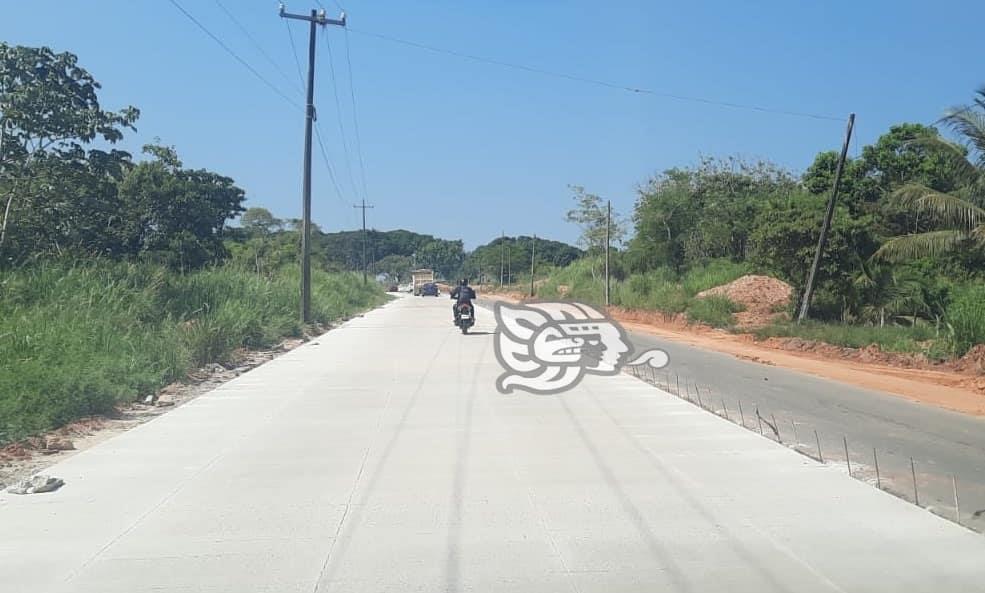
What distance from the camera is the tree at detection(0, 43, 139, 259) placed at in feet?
74.8

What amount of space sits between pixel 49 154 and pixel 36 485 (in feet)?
66.8

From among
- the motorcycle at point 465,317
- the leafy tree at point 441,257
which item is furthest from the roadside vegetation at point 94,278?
the leafy tree at point 441,257

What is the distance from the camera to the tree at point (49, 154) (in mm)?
22812

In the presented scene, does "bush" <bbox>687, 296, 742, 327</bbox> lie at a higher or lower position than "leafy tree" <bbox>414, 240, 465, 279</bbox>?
lower

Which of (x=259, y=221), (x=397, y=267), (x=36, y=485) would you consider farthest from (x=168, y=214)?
(x=397, y=267)

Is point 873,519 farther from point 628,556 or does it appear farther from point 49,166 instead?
point 49,166

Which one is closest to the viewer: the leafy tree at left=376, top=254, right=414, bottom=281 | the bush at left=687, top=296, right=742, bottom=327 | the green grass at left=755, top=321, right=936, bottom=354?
the green grass at left=755, top=321, right=936, bottom=354

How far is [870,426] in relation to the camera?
10648mm

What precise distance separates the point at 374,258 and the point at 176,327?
5247 inches

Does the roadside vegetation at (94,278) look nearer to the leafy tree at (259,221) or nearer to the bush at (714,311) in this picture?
the bush at (714,311)

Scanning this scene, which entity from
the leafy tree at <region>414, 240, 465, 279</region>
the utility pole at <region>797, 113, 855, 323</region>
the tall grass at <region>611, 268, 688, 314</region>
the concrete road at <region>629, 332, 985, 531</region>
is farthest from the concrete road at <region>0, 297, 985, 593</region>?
the leafy tree at <region>414, 240, 465, 279</region>

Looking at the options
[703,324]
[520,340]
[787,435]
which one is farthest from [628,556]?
[703,324]

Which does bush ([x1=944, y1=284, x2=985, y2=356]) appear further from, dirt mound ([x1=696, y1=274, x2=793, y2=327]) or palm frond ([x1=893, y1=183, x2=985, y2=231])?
dirt mound ([x1=696, y1=274, x2=793, y2=327])

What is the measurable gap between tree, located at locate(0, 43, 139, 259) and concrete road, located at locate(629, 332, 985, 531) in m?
18.0
